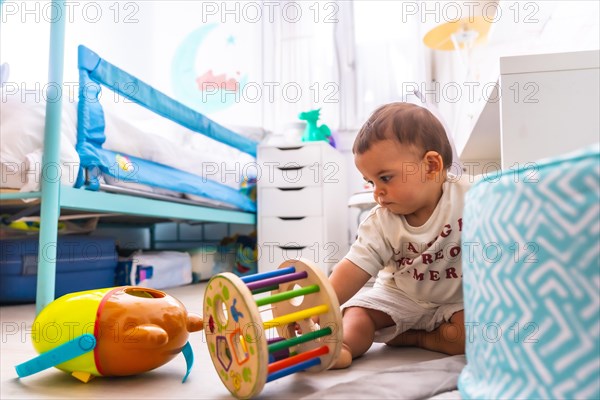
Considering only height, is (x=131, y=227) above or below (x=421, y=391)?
above

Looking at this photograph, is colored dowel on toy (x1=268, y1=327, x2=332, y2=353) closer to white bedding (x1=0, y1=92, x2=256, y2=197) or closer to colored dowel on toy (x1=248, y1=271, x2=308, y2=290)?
colored dowel on toy (x1=248, y1=271, x2=308, y2=290)

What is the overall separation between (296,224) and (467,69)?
3.56 ft

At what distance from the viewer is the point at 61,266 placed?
1690 mm

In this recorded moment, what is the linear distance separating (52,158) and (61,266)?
553 mm

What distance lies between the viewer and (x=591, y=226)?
414mm

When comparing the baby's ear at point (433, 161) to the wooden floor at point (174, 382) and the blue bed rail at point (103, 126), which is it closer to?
the wooden floor at point (174, 382)

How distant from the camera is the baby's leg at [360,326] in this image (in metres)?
0.84

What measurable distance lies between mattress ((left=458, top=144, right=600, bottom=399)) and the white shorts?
1.23 ft

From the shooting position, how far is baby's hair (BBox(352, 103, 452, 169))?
829 mm

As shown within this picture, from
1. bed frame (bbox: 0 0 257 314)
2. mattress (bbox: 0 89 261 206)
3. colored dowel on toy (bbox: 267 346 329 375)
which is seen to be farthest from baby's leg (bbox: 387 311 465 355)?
mattress (bbox: 0 89 261 206)

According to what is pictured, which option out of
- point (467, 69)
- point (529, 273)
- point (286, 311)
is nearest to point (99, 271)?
point (286, 311)

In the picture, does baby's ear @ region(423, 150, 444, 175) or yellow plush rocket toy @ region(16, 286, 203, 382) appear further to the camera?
baby's ear @ region(423, 150, 444, 175)

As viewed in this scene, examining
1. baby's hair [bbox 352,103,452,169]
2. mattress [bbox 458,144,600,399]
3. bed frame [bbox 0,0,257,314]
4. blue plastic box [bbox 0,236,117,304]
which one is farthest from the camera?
blue plastic box [bbox 0,236,117,304]

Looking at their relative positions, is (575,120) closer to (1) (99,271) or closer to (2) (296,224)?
(1) (99,271)
